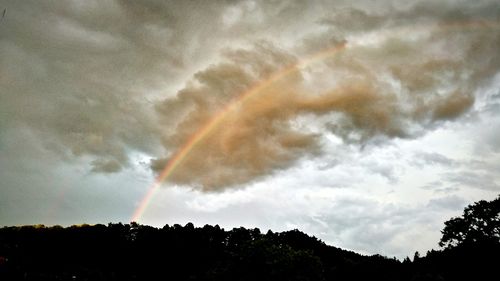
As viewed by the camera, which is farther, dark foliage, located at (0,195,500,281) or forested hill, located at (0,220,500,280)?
forested hill, located at (0,220,500,280)

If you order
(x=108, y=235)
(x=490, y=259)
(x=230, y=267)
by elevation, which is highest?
(x=108, y=235)

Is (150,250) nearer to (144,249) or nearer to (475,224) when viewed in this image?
(144,249)

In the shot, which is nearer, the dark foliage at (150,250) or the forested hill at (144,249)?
the dark foliage at (150,250)

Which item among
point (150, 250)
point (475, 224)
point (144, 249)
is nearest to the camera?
point (475, 224)

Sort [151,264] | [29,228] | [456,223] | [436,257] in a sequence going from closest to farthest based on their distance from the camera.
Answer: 1. [436,257]
2. [456,223]
3. [151,264]
4. [29,228]

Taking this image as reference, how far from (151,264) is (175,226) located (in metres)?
14.0

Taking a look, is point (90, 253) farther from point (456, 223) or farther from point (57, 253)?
point (456, 223)

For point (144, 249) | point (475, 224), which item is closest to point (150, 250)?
point (144, 249)

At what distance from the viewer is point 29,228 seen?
124 metres

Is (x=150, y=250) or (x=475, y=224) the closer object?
(x=475, y=224)

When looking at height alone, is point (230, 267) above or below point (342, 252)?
below

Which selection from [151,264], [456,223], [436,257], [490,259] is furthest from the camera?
[151,264]

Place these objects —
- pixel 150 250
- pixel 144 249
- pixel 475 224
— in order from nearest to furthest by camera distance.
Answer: pixel 475 224 < pixel 150 250 < pixel 144 249

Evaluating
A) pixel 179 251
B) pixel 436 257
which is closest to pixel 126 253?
pixel 179 251
